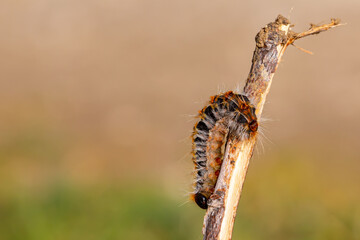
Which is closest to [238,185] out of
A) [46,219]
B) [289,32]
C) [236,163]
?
[236,163]

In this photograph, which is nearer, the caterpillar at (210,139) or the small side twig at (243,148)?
the small side twig at (243,148)

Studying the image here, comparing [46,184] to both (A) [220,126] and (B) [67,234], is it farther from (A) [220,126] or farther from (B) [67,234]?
(A) [220,126]

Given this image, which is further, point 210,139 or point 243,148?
point 210,139

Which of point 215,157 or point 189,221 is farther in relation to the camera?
point 189,221
